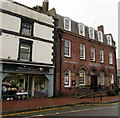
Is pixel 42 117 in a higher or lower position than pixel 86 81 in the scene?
lower

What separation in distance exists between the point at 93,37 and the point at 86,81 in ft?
23.3

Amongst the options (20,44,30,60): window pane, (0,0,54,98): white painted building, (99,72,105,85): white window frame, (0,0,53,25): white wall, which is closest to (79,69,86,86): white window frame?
(99,72,105,85): white window frame

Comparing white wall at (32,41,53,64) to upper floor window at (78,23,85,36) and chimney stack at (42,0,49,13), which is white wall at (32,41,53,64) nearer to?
chimney stack at (42,0,49,13)

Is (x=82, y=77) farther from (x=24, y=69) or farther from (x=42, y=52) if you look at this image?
(x=24, y=69)

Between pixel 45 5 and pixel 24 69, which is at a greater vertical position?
pixel 45 5

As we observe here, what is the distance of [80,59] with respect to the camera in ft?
61.6

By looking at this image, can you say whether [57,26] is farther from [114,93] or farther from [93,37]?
[114,93]

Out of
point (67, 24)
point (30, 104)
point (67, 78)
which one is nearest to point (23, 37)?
point (30, 104)

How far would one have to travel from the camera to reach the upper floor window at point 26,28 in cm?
1423

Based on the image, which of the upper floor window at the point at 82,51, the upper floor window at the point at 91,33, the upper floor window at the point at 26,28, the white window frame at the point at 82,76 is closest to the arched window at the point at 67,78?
the white window frame at the point at 82,76

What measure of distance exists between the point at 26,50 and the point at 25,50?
11 centimetres

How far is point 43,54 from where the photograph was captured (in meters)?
15.2

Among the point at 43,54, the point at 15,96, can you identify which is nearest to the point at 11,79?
the point at 15,96

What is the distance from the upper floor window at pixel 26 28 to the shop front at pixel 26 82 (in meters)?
3.55
